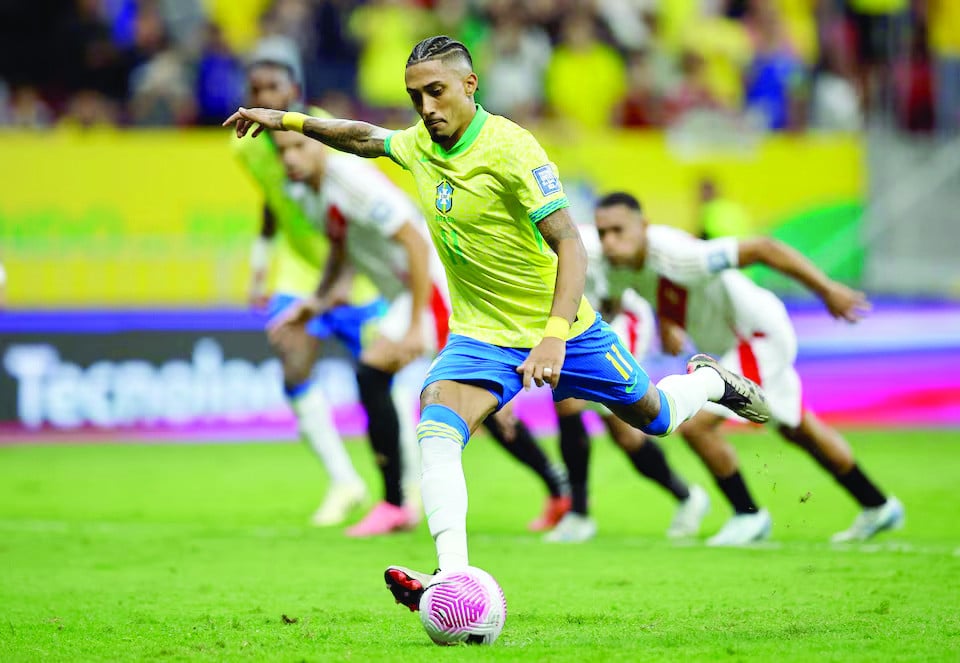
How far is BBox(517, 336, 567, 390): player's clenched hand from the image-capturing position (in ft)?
19.1

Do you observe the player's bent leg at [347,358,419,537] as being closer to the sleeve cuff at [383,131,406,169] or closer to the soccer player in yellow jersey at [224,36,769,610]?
the soccer player in yellow jersey at [224,36,769,610]

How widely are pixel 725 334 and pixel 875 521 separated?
1.39 meters

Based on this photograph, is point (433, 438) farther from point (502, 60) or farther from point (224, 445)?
point (502, 60)

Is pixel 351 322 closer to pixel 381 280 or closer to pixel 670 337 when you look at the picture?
pixel 381 280

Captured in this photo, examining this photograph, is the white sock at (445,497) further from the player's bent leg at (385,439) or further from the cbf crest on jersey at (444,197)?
the player's bent leg at (385,439)

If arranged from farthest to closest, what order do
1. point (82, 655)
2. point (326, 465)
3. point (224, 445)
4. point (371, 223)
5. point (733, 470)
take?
point (224, 445), point (326, 465), point (371, 223), point (733, 470), point (82, 655)

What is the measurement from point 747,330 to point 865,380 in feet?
25.9

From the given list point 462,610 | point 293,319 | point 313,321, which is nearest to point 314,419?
point 313,321

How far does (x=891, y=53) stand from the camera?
19312 mm

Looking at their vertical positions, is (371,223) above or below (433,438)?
above

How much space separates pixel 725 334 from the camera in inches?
361

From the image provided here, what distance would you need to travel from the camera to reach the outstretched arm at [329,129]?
6.55 m

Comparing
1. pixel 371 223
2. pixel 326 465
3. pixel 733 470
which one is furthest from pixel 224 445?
pixel 733 470

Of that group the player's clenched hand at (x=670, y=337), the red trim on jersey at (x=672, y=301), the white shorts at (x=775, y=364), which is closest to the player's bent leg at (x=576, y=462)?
the player's clenched hand at (x=670, y=337)
